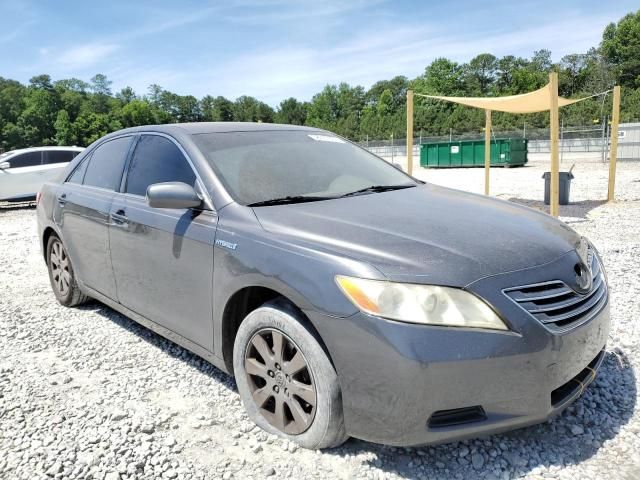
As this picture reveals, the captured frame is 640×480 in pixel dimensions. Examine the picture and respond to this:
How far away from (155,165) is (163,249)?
0.70 metres

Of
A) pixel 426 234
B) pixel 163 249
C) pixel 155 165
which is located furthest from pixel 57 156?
pixel 426 234

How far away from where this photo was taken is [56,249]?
15.9ft

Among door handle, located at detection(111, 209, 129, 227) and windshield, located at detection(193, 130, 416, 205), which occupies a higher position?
windshield, located at detection(193, 130, 416, 205)

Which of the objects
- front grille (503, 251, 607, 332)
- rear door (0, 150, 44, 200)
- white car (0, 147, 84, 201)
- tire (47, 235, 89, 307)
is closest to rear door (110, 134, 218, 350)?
tire (47, 235, 89, 307)

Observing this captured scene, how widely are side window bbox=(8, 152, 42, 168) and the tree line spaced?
131 ft

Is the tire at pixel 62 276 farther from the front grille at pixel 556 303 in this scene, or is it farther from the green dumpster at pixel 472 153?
the green dumpster at pixel 472 153

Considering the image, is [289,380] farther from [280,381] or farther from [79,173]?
[79,173]

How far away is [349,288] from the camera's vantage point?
214 centimetres

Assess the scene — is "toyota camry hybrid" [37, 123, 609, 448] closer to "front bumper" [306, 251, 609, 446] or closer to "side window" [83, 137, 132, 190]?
"front bumper" [306, 251, 609, 446]

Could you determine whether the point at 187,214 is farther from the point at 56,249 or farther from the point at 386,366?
the point at 56,249

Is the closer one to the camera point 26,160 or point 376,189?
point 376,189

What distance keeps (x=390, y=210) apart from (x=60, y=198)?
3.20 metres

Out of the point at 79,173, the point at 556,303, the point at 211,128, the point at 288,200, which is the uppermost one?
the point at 211,128

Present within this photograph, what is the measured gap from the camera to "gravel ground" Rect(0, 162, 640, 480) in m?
2.38
